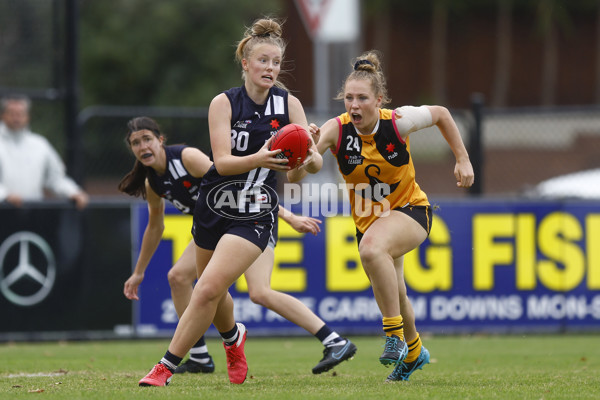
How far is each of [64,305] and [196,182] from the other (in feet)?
12.8

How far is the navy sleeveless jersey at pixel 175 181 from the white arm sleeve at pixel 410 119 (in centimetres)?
154

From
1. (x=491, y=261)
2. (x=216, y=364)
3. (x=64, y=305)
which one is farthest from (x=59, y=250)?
(x=491, y=261)

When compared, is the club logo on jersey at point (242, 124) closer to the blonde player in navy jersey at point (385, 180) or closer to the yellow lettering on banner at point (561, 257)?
the blonde player in navy jersey at point (385, 180)

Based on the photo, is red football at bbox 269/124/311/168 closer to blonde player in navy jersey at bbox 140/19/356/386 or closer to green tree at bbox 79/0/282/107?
blonde player in navy jersey at bbox 140/19/356/386

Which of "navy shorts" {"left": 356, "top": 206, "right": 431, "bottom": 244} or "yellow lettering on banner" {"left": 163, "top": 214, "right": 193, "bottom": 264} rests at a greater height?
"navy shorts" {"left": 356, "top": 206, "right": 431, "bottom": 244}

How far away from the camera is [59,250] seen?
1045 centimetres

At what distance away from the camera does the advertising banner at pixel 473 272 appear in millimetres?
10727

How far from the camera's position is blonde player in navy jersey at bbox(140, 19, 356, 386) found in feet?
19.4

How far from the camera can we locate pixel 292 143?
5.77 m

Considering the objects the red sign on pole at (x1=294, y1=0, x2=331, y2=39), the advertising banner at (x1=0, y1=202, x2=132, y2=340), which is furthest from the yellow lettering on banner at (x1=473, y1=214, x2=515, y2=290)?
the advertising banner at (x1=0, y1=202, x2=132, y2=340)

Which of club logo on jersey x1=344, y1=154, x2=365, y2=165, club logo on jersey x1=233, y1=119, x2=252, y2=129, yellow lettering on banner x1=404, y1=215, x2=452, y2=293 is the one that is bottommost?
yellow lettering on banner x1=404, y1=215, x2=452, y2=293

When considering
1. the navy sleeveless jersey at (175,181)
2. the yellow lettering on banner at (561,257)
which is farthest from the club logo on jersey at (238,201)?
the yellow lettering on banner at (561,257)

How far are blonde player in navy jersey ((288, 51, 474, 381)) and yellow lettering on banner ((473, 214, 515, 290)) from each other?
14.3ft

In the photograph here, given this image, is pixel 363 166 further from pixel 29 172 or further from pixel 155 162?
pixel 29 172
